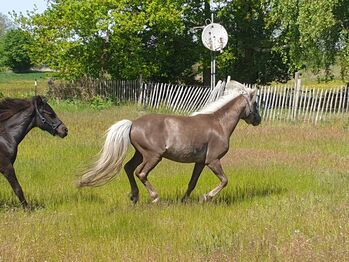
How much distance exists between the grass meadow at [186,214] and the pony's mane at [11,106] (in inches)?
51.9

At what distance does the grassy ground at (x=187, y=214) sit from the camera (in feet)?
17.9

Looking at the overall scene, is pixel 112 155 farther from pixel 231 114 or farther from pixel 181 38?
pixel 181 38

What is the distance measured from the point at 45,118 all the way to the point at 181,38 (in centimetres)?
2271

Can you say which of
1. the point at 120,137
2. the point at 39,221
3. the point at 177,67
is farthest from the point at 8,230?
the point at 177,67

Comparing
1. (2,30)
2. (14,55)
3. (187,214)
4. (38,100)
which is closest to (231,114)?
(187,214)

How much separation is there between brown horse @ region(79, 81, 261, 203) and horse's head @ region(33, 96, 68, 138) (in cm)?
79

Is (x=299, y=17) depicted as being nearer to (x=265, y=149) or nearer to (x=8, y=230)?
(x=265, y=149)

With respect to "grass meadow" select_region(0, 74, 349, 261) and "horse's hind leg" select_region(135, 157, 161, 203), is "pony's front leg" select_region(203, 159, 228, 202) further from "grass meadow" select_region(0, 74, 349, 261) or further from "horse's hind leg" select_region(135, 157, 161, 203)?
"horse's hind leg" select_region(135, 157, 161, 203)

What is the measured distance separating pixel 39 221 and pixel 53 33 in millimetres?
20757

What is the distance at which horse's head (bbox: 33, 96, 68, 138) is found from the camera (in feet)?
25.6

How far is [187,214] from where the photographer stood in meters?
7.12

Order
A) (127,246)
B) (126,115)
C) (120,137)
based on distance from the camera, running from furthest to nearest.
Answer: (126,115)
(120,137)
(127,246)

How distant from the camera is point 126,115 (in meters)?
21.3

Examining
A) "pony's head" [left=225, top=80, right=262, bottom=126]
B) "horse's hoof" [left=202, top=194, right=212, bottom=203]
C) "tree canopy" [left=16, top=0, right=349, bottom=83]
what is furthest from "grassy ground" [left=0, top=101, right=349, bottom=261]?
"tree canopy" [left=16, top=0, right=349, bottom=83]
